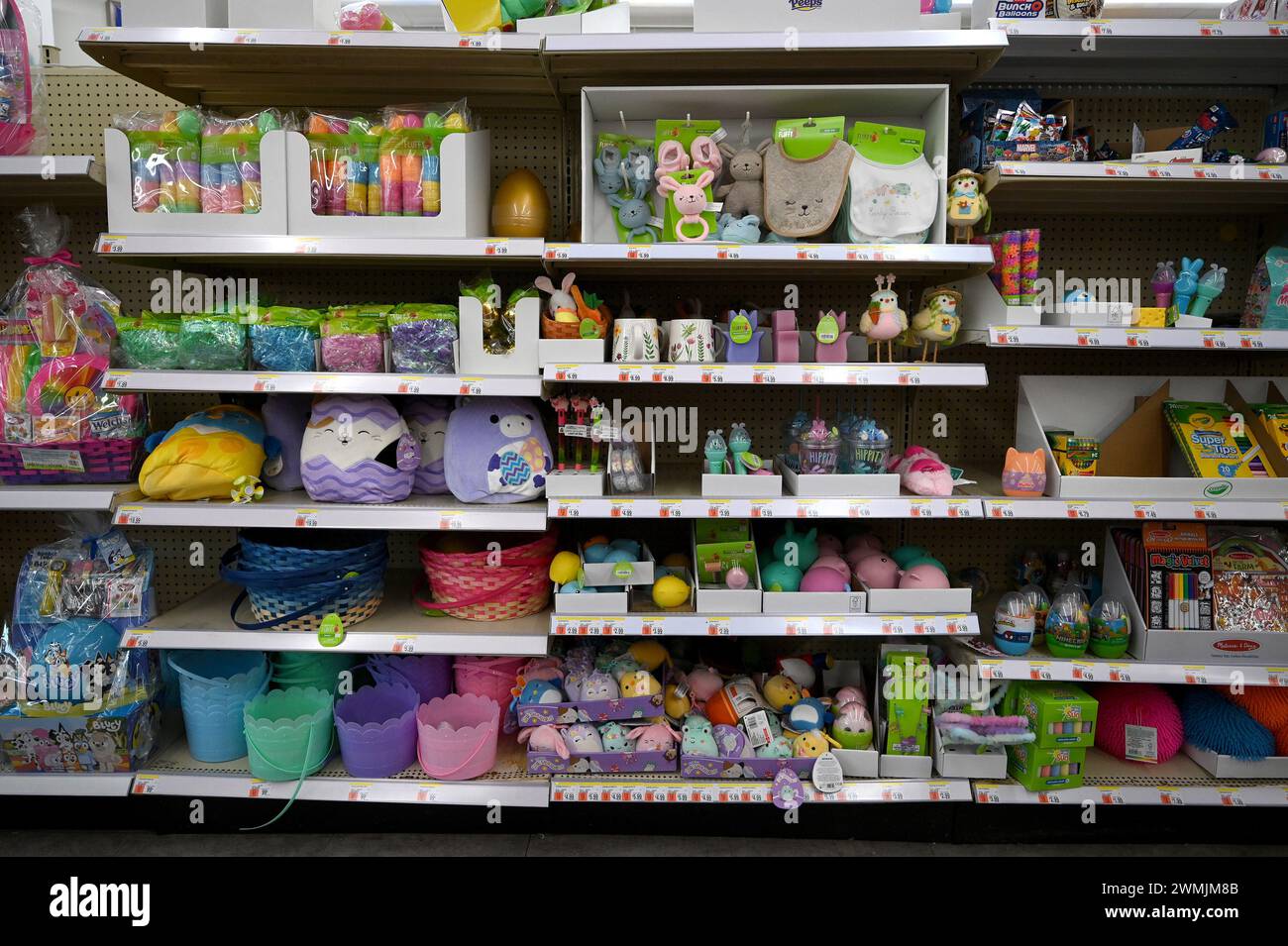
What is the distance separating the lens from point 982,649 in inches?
104

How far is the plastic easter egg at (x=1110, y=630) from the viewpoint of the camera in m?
2.58

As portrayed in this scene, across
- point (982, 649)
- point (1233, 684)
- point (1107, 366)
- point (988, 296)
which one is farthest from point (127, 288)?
point (1233, 684)

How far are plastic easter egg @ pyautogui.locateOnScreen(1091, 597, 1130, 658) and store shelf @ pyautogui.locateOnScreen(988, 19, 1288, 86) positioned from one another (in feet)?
5.58

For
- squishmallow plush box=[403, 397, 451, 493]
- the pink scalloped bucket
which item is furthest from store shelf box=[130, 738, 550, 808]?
squishmallow plush box=[403, 397, 451, 493]

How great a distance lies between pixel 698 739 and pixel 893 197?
1735mm

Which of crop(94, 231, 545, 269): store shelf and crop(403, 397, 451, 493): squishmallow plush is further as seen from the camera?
crop(403, 397, 451, 493): squishmallow plush

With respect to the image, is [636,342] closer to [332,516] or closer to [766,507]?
[766,507]

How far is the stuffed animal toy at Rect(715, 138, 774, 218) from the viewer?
8.18 ft

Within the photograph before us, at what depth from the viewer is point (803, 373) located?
2.41 m

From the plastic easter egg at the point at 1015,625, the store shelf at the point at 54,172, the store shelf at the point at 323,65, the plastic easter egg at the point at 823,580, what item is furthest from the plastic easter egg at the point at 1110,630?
the store shelf at the point at 54,172

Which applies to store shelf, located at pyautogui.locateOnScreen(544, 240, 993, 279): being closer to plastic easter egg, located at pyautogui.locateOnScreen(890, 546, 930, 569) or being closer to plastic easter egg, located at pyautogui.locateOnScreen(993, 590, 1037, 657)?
plastic easter egg, located at pyautogui.locateOnScreen(890, 546, 930, 569)

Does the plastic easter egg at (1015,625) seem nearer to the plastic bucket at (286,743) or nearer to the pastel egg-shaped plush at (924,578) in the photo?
the pastel egg-shaped plush at (924,578)

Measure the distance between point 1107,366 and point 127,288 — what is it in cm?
360

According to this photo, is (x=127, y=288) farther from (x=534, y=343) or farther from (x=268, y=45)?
(x=534, y=343)
